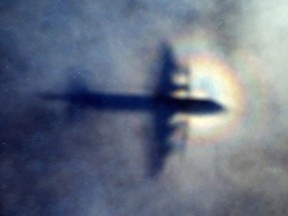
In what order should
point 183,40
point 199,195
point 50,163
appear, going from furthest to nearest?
1. point 183,40
2. point 199,195
3. point 50,163

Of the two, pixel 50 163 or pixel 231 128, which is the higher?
pixel 231 128

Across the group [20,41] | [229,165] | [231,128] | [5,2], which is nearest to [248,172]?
[229,165]

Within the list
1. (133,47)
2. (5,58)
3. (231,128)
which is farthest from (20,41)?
(231,128)

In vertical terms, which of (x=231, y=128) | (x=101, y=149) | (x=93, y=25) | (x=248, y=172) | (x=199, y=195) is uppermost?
(x=93, y=25)

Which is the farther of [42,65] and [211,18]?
[211,18]

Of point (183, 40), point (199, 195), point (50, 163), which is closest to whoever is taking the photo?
point (50, 163)

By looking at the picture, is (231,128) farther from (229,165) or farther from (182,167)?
(182,167)
